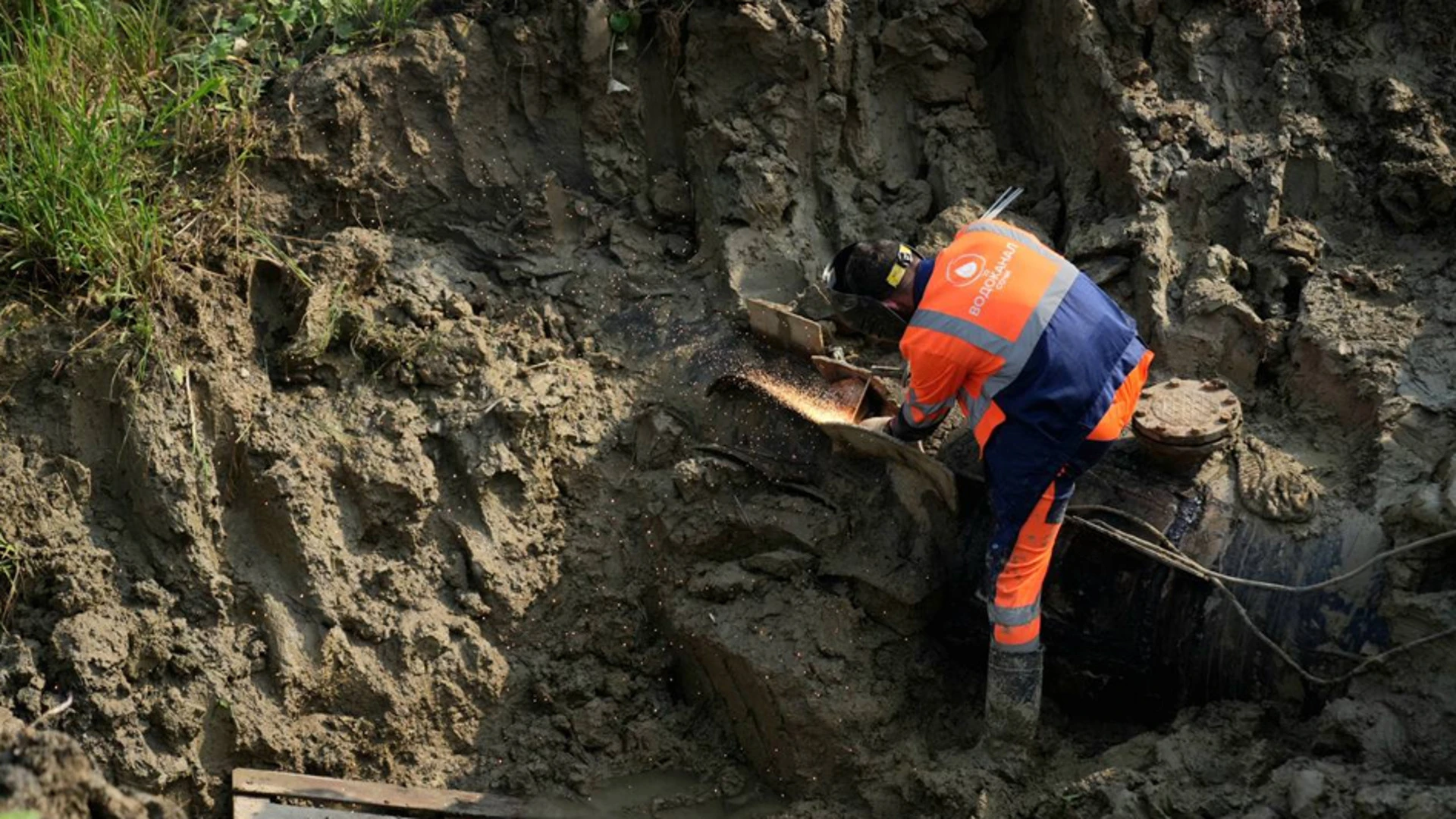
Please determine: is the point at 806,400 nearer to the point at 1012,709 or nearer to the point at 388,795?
the point at 1012,709

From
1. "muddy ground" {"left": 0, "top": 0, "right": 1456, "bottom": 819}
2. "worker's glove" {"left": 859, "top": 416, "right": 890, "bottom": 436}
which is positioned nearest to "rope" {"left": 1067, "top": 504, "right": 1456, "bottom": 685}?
"muddy ground" {"left": 0, "top": 0, "right": 1456, "bottom": 819}

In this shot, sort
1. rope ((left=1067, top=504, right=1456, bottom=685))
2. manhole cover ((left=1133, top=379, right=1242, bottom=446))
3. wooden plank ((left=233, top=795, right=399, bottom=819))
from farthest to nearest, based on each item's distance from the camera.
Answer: wooden plank ((left=233, top=795, right=399, bottom=819)), manhole cover ((left=1133, top=379, right=1242, bottom=446)), rope ((left=1067, top=504, right=1456, bottom=685))

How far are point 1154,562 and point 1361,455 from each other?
0.80 meters

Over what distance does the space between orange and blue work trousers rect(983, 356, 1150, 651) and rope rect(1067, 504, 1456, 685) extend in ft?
0.60

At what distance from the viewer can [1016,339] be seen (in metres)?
4.71

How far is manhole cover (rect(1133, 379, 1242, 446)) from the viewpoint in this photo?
488 cm

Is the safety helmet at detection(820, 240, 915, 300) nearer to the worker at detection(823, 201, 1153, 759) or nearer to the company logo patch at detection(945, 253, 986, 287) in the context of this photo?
the worker at detection(823, 201, 1153, 759)

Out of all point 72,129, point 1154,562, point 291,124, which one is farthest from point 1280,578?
point 72,129

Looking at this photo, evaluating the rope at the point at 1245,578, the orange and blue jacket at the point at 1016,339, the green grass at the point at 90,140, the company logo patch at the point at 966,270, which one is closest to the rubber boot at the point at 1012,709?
the rope at the point at 1245,578

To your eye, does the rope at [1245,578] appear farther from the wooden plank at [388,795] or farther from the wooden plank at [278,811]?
the wooden plank at [278,811]

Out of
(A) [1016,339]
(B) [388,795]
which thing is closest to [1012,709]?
(A) [1016,339]

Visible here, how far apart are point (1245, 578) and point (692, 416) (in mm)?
2140

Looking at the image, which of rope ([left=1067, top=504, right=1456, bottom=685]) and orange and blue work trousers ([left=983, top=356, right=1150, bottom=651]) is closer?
rope ([left=1067, top=504, right=1456, bottom=685])

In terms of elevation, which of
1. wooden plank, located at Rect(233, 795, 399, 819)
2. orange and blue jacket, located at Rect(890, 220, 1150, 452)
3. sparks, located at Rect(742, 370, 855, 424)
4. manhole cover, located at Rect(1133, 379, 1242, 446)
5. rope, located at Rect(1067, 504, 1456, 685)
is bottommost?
wooden plank, located at Rect(233, 795, 399, 819)
